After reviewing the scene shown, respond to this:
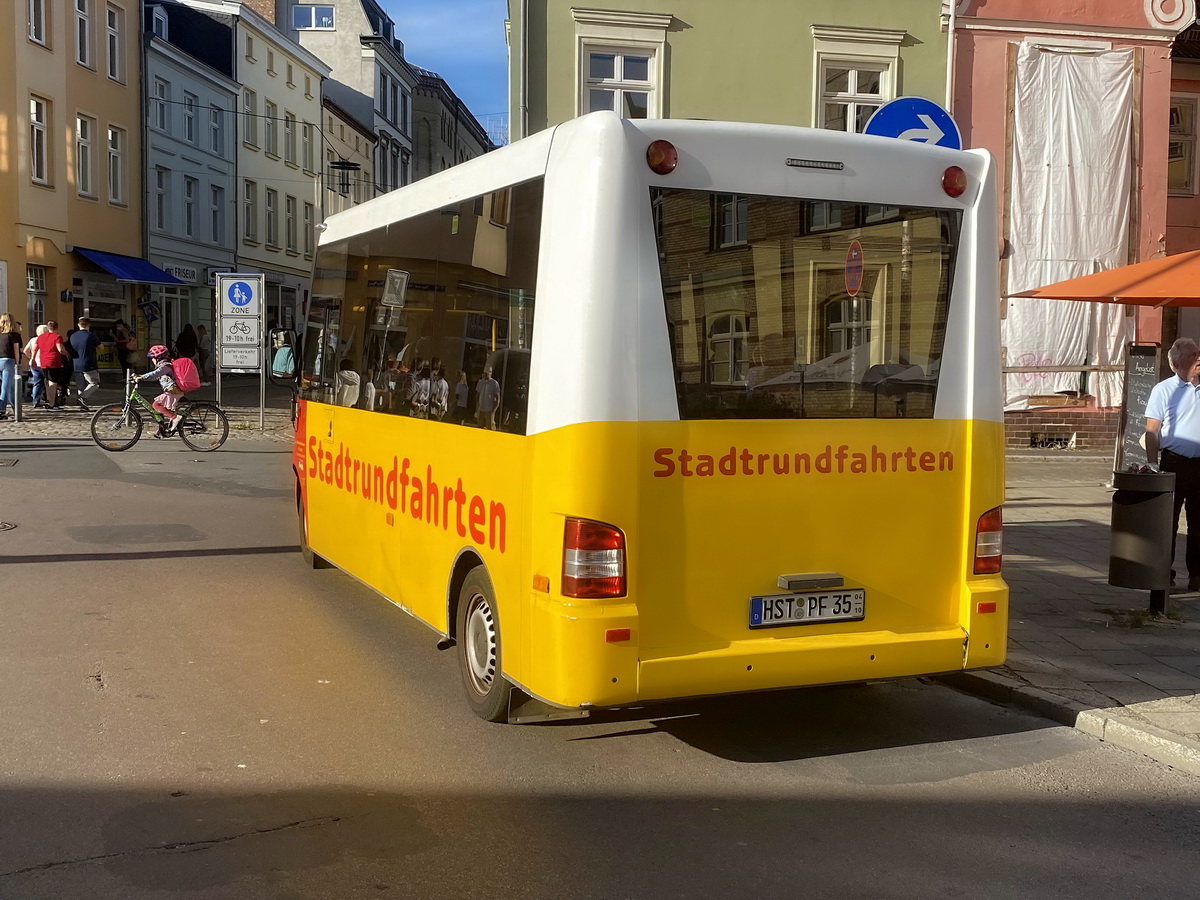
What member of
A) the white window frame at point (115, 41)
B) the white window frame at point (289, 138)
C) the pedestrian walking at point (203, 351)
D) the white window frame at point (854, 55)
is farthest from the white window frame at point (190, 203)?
the white window frame at point (854, 55)

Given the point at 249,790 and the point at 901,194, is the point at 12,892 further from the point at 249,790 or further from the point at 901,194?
the point at 901,194

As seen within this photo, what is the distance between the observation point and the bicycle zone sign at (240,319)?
2459 cm

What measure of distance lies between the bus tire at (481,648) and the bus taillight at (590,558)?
75cm

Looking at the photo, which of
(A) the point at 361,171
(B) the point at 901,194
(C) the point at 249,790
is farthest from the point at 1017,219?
(A) the point at 361,171

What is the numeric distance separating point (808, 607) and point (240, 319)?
20751 millimetres

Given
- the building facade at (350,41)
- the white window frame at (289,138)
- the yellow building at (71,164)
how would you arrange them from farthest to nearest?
1. the building facade at (350,41)
2. the white window frame at (289,138)
3. the yellow building at (71,164)

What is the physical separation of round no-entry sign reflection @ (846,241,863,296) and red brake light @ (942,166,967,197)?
53cm

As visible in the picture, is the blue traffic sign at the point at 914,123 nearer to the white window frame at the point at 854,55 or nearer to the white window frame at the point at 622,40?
the white window frame at the point at 622,40

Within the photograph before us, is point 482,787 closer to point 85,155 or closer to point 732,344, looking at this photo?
point 732,344

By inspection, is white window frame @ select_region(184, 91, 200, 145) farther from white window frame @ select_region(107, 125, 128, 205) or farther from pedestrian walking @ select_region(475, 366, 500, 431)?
pedestrian walking @ select_region(475, 366, 500, 431)

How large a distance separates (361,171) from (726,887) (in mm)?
63817

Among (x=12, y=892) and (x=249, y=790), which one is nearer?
(x=12, y=892)

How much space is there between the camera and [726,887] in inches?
164

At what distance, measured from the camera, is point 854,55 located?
22141 millimetres
